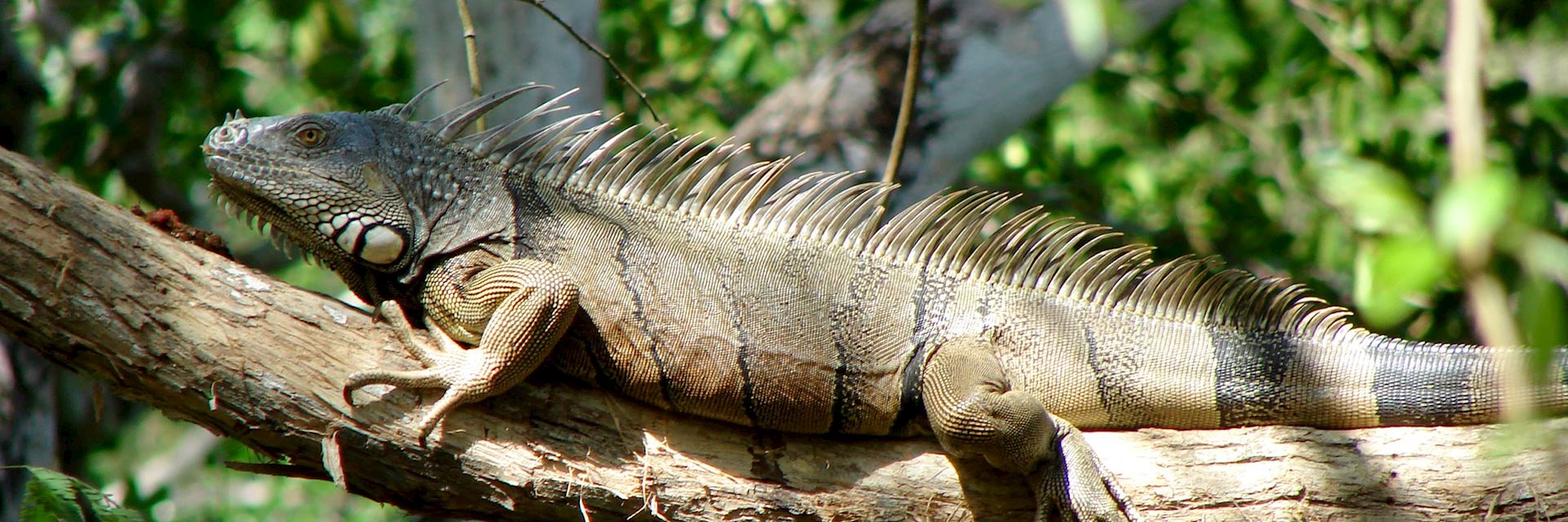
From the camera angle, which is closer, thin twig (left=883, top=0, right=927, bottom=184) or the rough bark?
the rough bark

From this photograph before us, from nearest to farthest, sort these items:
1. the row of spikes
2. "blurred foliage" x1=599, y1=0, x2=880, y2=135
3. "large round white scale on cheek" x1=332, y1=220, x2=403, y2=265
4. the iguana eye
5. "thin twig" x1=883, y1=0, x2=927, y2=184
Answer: "large round white scale on cheek" x1=332, y1=220, x2=403, y2=265 < the iguana eye < the row of spikes < "thin twig" x1=883, y1=0, x2=927, y2=184 < "blurred foliage" x1=599, y1=0, x2=880, y2=135

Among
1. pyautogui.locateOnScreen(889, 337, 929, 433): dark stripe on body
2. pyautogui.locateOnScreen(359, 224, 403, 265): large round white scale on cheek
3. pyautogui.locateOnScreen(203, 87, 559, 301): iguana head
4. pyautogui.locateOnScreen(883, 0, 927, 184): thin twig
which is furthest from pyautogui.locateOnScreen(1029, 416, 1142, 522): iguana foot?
pyautogui.locateOnScreen(359, 224, 403, 265): large round white scale on cheek

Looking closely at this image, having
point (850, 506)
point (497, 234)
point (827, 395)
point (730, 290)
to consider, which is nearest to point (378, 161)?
point (497, 234)

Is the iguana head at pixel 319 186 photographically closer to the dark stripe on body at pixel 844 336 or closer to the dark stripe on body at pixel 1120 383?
the dark stripe on body at pixel 844 336

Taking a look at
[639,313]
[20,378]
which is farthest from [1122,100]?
[20,378]

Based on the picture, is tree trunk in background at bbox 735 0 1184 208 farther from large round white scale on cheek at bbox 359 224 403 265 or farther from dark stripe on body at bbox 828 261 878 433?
large round white scale on cheek at bbox 359 224 403 265

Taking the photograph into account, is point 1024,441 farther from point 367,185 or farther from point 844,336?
point 367,185

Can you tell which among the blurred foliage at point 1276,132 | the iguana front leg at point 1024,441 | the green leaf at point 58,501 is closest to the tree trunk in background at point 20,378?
the green leaf at point 58,501
